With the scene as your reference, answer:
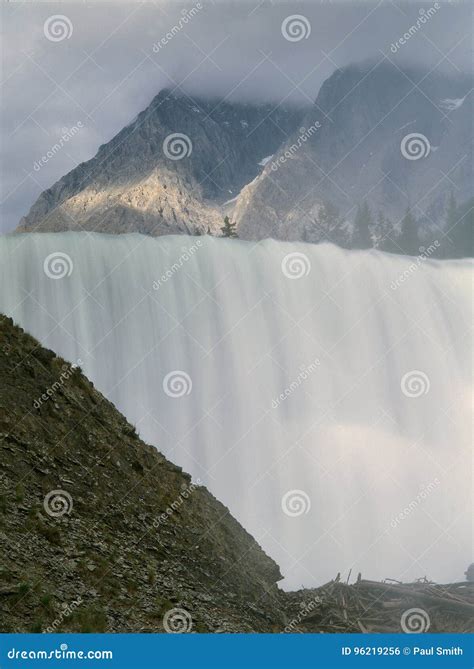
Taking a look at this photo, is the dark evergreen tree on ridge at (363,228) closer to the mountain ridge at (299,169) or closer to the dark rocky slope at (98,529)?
the mountain ridge at (299,169)

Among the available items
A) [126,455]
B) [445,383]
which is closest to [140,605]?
[126,455]

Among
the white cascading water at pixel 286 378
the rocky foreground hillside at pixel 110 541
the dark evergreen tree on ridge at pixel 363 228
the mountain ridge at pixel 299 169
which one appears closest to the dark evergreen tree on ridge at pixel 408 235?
the mountain ridge at pixel 299 169

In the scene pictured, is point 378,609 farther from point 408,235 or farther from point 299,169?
point 299,169

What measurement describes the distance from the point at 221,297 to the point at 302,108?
12128cm

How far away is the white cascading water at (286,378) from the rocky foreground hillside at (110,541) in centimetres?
1480

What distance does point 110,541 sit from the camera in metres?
14.2

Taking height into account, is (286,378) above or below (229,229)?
below

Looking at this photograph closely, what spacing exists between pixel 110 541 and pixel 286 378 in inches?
890

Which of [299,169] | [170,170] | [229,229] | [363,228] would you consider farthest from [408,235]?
[299,169]

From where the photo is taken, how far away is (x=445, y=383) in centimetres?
3962

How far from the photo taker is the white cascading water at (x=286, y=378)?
32.9m

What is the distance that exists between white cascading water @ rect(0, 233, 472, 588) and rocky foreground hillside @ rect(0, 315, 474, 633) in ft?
48.6

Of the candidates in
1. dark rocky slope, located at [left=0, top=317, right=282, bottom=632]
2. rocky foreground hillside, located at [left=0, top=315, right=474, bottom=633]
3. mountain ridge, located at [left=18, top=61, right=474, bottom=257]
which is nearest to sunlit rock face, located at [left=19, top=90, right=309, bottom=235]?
mountain ridge, located at [left=18, top=61, right=474, bottom=257]

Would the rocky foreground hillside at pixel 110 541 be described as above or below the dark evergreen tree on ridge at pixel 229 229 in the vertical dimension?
below
